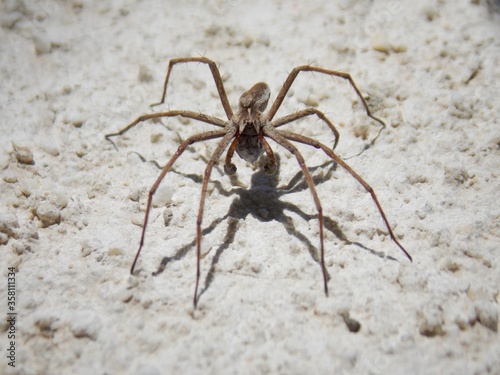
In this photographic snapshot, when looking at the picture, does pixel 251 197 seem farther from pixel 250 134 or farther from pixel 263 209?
pixel 250 134

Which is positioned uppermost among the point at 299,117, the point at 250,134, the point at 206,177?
the point at 299,117

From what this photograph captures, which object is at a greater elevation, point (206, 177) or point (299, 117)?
point (299, 117)

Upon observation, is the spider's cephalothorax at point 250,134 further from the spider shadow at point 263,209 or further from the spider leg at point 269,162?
the spider shadow at point 263,209

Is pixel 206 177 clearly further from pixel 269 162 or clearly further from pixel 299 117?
pixel 299 117

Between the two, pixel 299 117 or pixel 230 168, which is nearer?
pixel 230 168

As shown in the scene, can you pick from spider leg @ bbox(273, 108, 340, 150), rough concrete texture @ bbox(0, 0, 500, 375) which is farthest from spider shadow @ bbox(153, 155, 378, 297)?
spider leg @ bbox(273, 108, 340, 150)

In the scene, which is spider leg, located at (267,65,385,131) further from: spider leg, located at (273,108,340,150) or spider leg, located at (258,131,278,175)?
spider leg, located at (258,131,278,175)

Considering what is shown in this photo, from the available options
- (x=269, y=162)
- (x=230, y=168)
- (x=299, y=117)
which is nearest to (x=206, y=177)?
(x=230, y=168)

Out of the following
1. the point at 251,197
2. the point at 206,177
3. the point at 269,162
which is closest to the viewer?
the point at 206,177

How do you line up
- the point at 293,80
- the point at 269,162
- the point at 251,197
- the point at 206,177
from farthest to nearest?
the point at 293,80 < the point at 251,197 < the point at 269,162 < the point at 206,177
